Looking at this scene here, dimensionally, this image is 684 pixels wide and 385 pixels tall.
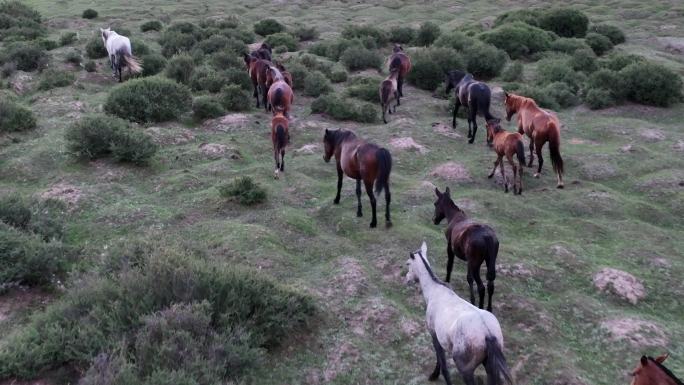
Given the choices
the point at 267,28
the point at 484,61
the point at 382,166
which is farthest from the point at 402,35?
the point at 382,166

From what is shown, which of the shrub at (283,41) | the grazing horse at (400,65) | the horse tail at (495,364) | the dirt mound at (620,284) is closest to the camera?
the horse tail at (495,364)

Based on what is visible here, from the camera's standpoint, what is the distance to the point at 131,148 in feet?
38.7

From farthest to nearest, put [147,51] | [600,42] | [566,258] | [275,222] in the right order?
[600,42] < [147,51] < [275,222] < [566,258]

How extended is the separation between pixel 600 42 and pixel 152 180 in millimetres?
23065

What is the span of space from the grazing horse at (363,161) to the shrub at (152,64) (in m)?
12.2

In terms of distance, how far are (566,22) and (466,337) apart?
92.7 feet

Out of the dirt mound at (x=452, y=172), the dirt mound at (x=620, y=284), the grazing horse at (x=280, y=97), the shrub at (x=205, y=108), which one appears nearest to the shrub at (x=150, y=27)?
the shrub at (x=205, y=108)

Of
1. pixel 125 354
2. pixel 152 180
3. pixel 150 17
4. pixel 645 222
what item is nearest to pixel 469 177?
pixel 645 222

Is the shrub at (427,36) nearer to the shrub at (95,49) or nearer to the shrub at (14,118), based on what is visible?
the shrub at (95,49)

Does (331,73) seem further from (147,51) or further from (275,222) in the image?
(275,222)

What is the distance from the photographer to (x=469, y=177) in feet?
40.0

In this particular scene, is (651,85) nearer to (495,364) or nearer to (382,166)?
(382,166)

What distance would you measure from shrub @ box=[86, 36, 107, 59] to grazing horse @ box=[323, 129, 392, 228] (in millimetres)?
15653

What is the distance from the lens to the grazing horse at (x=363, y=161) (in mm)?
8992
